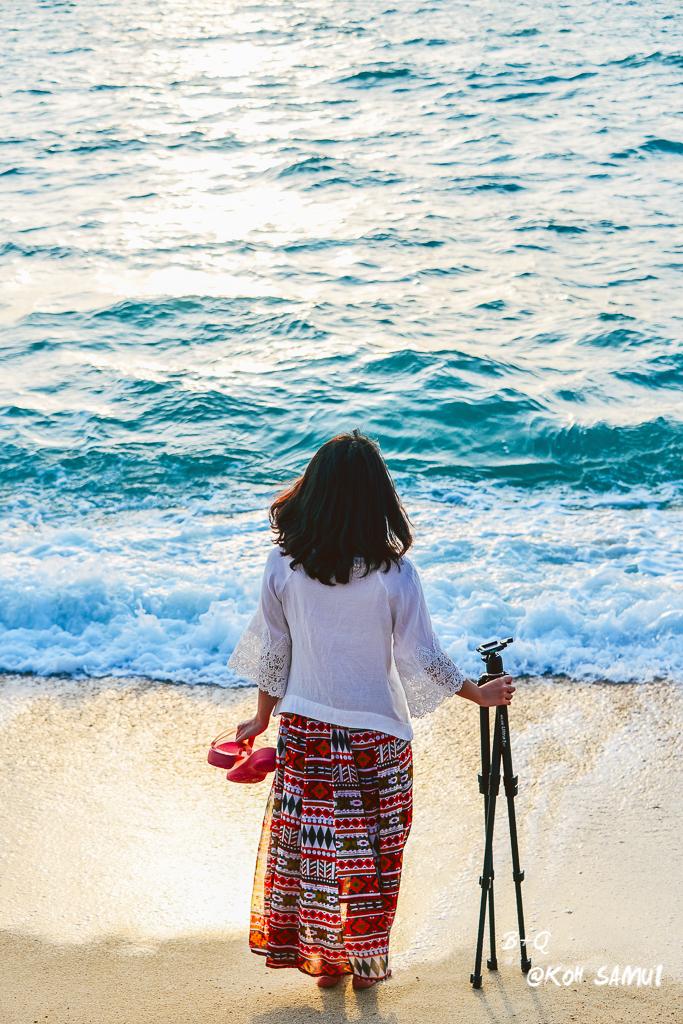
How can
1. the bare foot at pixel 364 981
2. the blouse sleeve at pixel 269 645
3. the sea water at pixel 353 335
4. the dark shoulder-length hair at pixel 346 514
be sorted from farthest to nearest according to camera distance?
1. the sea water at pixel 353 335
2. the bare foot at pixel 364 981
3. the blouse sleeve at pixel 269 645
4. the dark shoulder-length hair at pixel 346 514

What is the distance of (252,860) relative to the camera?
345 cm

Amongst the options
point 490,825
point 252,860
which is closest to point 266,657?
point 490,825

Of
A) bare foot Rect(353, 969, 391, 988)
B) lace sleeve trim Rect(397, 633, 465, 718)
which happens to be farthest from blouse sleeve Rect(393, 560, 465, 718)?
bare foot Rect(353, 969, 391, 988)

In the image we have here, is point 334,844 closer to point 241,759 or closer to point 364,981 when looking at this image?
point 241,759

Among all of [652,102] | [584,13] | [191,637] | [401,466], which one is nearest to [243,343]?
[401,466]

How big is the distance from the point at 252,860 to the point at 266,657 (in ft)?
4.41

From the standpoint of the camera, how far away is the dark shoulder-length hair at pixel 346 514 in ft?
7.36

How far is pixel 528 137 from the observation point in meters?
14.4

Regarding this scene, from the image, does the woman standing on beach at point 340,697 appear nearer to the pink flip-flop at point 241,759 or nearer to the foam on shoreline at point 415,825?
the pink flip-flop at point 241,759

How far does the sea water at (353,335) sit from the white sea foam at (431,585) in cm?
2

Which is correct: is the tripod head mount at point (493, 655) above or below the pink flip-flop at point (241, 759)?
above

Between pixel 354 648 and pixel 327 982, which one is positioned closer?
pixel 354 648

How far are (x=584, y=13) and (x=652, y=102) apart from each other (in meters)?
6.97

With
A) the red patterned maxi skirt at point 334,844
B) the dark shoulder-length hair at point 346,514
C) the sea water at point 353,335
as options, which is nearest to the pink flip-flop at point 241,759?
the red patterned maxi skirt at point 334,844
